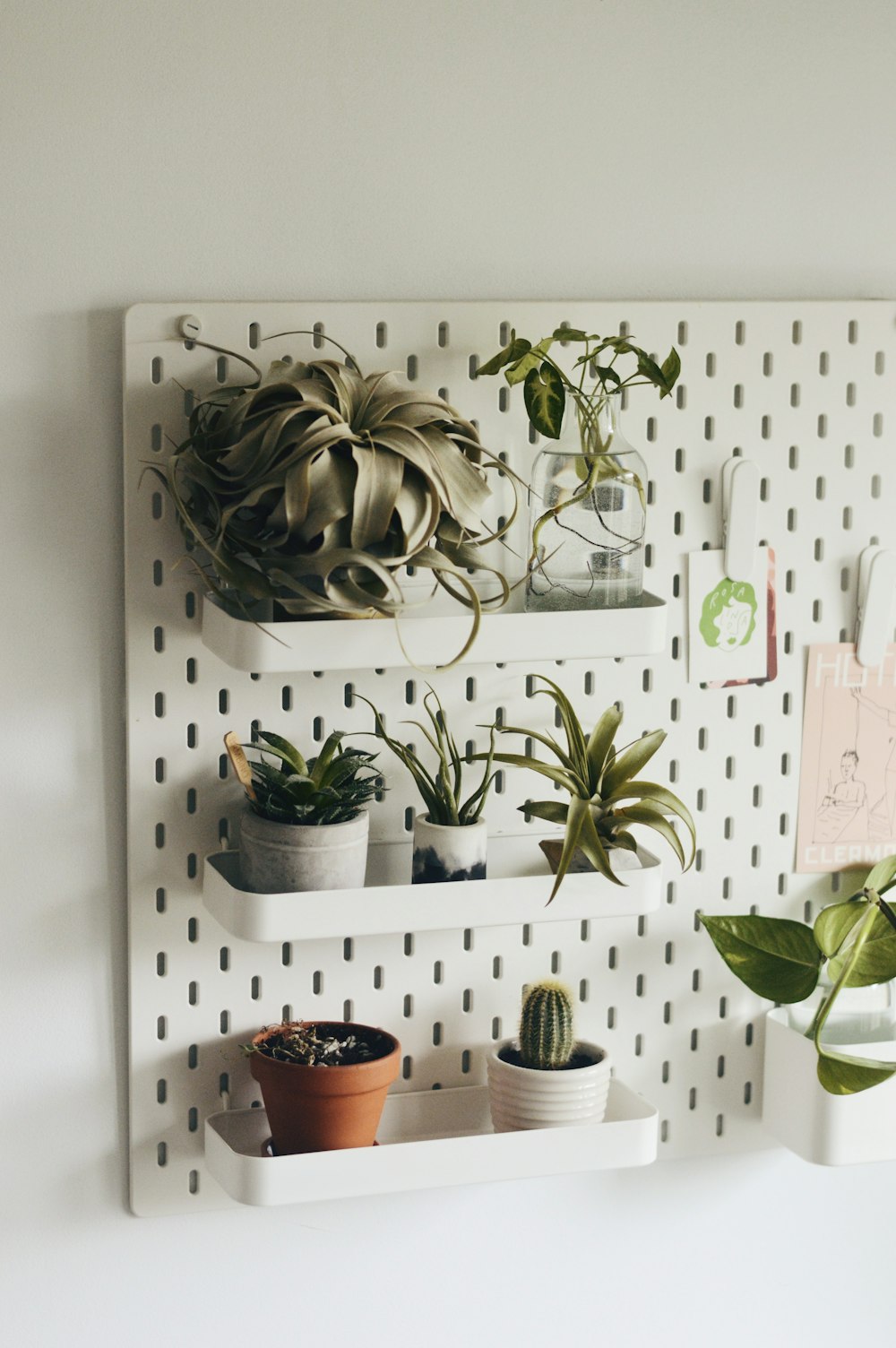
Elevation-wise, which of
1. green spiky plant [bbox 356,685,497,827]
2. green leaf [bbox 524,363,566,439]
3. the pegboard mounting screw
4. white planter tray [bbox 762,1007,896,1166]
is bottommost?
white planter tray [bbox 762,1007,896,1166]

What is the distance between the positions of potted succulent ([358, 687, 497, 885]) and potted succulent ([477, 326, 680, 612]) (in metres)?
0.14

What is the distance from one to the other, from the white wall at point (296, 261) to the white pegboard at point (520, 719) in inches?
1.5

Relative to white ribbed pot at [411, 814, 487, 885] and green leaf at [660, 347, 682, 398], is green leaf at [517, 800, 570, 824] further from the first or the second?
green leaf at [660, 347, 682, 398]

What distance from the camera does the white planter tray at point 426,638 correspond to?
100 centimetres

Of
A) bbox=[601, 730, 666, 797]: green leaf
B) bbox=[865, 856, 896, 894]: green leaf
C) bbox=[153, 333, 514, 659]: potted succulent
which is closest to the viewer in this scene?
bbox=[153, 333, 514, 659]: potted succulent

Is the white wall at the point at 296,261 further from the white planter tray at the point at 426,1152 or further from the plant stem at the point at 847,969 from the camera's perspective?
the plant stem at the point at 847,969

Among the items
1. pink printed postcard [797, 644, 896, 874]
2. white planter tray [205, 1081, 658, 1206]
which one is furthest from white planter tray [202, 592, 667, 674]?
white planter tray [205, 1081, 658, 1206]

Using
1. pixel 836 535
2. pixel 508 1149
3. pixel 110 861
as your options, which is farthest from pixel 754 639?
pixel 110 861

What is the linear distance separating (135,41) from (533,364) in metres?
0.40

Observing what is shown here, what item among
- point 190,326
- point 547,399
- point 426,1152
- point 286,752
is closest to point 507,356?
point 547,399

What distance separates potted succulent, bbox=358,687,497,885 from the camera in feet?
3.65

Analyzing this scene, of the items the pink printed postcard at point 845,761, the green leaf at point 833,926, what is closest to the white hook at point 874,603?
the pink printed postcard at point 845,761

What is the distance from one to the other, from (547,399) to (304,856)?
15.9 inches

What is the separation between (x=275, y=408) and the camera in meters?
1.00
